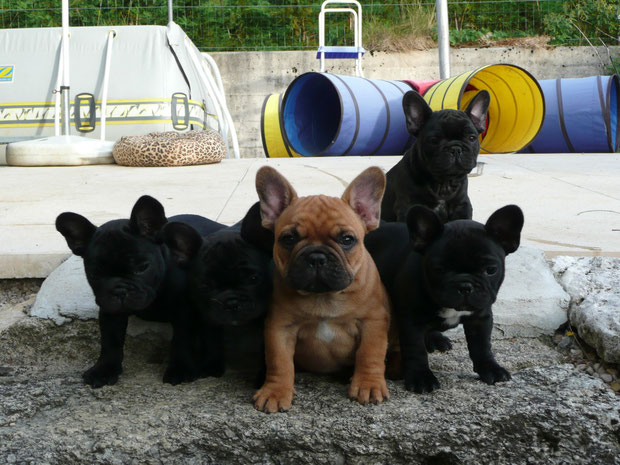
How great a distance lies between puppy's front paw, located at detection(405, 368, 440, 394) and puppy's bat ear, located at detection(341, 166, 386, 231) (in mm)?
639

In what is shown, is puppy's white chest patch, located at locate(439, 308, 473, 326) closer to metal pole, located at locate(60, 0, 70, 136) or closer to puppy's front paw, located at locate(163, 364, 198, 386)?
puppy's front paw, located at locate(163, 364, 198, 386)

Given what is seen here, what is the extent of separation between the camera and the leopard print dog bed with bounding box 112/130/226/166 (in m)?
9.73

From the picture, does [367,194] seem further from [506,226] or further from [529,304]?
[529,304]

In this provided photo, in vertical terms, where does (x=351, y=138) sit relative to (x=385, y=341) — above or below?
above

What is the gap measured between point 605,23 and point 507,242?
16863mm

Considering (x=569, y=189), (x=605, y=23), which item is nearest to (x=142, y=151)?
(x=569, y=189)

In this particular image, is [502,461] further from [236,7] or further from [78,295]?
[236,7]

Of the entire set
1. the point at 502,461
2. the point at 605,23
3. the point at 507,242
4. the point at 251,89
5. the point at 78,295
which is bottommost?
the point at 502,461

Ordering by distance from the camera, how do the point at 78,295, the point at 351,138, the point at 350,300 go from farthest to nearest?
1. the point at 351,138
2. the point at 78,295
3. the point at 350,300

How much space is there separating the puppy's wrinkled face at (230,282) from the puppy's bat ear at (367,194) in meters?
0.45

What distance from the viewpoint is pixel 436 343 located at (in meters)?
3.39

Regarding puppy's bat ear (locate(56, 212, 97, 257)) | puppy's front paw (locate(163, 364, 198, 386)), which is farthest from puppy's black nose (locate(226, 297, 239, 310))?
puppy's bat ear (locate(56, 212, 97, 257))

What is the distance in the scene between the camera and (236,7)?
17172 millimetres

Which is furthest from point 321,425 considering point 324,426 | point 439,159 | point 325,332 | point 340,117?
point 340,117
